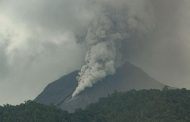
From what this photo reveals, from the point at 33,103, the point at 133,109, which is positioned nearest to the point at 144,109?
the point at 133,109

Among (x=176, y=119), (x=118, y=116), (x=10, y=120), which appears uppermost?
(x=10, y=120)

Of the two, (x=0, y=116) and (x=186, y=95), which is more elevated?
(x=0, y=116)

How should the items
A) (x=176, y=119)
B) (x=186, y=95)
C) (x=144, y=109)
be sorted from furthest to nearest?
1. (x=186, y=95)
2. (x=144, y=109)
3. (x=176, y=119)

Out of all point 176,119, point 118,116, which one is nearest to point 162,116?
point 176,119

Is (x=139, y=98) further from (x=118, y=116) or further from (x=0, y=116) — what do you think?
(x=0, y=116)

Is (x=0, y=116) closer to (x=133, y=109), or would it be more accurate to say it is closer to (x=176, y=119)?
(x=133, y=109)

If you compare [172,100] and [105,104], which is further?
[105,104]

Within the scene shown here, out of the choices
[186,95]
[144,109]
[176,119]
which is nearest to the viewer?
[176,119]
